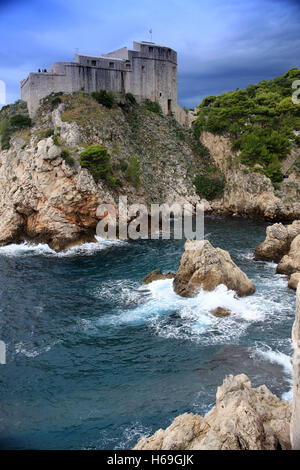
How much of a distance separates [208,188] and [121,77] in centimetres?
1822

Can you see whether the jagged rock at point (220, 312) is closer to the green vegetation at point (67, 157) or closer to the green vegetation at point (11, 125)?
the green vegetation at point (67, 157)

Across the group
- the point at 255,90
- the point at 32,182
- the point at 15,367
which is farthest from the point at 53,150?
the point at 255,90

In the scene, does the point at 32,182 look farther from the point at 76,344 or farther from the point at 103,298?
the point at 76,344

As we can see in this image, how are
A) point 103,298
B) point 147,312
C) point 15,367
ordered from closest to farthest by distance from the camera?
point 15,367 → point 147,312 → point 103,298

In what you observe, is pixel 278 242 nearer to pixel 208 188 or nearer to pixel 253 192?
pixel 253 192

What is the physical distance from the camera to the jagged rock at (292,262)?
77.7ft

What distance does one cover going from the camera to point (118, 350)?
16016 millimetres

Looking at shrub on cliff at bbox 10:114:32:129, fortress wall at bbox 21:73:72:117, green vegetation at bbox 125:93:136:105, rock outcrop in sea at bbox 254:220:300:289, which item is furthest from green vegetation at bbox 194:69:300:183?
shrub on cliff at bbox 10:114:32:129

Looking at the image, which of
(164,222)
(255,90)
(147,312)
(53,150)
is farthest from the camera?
(255,90)

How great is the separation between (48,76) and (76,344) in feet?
115

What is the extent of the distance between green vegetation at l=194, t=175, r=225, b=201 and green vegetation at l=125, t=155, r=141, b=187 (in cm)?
1006

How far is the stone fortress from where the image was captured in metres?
41.5

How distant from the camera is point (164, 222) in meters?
40.6

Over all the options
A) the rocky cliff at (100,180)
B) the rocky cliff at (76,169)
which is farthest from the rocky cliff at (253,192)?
the rocky cliff at (76,169)
